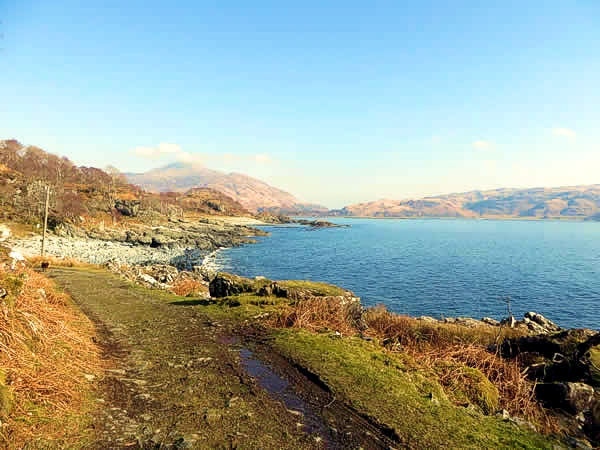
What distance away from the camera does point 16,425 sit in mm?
5266

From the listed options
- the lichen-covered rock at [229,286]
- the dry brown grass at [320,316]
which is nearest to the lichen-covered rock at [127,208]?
the lichen-covered rock at [229,286]

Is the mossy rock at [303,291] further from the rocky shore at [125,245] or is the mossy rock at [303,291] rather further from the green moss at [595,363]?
the rocky shore at [125,245]

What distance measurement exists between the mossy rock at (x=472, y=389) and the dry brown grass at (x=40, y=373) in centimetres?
915

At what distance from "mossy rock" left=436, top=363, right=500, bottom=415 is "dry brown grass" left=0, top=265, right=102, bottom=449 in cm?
915

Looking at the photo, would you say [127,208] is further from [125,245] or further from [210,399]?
[210,399]

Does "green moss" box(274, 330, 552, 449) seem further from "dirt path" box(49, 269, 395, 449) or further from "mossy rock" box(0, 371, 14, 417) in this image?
"mossy rock" box(0, 371, 14, 417)

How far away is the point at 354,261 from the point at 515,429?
75859mm

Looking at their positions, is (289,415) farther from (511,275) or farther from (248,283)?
(511,275)

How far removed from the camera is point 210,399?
7.48 metres

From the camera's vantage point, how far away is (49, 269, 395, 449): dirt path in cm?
607

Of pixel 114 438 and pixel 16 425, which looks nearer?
pixel 16 425

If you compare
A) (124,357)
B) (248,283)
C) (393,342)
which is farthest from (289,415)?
(248,283)

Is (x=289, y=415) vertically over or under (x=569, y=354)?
over

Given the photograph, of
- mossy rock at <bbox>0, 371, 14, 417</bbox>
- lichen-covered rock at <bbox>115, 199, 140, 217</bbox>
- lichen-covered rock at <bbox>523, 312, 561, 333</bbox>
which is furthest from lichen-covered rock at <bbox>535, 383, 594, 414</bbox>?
lichen-covered rock at <bbox>115, 199, 140, 217</bbox>
